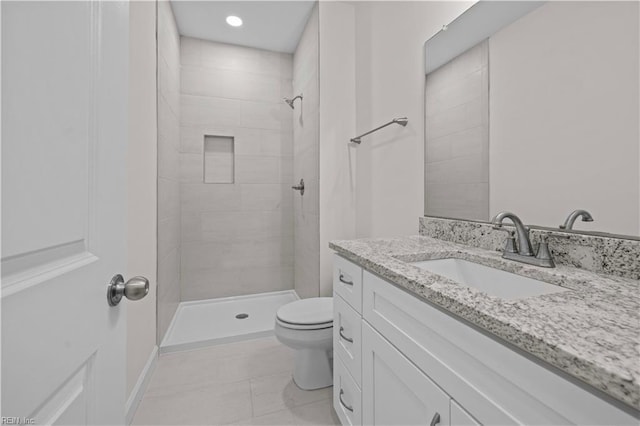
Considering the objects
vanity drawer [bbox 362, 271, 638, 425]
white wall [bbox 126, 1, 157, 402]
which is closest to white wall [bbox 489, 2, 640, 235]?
vanity drawer [bbox 362, 271, 638, 425]

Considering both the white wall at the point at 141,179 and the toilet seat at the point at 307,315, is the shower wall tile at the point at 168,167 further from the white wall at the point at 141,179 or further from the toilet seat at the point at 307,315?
the toilet seat at the point at 307,315

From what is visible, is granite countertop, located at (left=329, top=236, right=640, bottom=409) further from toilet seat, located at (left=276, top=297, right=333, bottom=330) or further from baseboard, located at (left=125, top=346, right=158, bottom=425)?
Result: baseboard, located at (left=125, top=346, right=158, bottom=425)

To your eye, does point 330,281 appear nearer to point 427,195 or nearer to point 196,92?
point 427,195

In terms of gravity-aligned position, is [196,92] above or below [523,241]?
above

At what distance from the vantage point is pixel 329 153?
2143 millimetres

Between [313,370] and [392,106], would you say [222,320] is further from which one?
[392,106]

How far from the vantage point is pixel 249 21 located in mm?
2428

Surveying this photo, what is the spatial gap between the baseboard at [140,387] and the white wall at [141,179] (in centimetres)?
4

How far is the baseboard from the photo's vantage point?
1.32 metres

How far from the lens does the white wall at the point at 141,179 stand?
137 cm

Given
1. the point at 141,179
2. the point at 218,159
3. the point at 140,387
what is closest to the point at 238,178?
the point at 218,159

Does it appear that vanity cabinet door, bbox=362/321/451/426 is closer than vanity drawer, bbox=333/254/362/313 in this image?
Yes

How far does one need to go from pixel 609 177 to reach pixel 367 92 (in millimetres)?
1549

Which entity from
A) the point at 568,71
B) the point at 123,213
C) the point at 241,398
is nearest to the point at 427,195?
the point at 568,71
